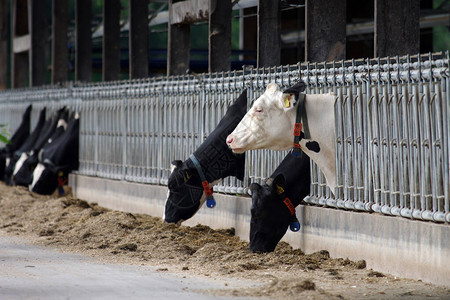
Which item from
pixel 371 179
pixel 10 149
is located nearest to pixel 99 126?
pixel 10 149

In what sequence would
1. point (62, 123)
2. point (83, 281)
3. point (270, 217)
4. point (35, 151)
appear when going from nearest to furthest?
point (83, 281)
point (270, 217)
point (35, 151)
point (62, 123)

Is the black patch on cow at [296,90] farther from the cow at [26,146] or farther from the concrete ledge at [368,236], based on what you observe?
the cow at [26,146]

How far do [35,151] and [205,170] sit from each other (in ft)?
28.7

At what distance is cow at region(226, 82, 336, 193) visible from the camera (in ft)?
32.5

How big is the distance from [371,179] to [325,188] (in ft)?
2.85

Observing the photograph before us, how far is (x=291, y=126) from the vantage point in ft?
32.7

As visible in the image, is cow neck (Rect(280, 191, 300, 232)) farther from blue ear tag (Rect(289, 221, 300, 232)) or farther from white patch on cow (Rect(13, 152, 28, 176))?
white patch on cow (Rect(13, 152, 28, 176))

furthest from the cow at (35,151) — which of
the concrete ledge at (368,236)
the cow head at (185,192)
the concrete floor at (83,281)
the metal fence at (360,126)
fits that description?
the concrete floor at (83,281)

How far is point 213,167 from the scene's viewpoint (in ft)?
38.9

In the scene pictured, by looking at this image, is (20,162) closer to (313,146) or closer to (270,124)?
(270,124)

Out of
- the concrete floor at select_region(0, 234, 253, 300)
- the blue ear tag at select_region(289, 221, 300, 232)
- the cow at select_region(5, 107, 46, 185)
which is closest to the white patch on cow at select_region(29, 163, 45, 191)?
the cow at select_region(5, 107, 46, 185)

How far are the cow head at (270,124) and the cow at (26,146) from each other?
1171 cm

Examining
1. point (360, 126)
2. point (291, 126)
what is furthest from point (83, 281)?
point (360, 126)

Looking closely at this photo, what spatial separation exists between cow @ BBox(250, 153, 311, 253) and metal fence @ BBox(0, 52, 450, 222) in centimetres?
38
